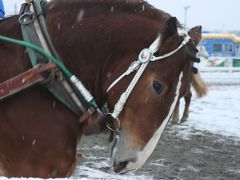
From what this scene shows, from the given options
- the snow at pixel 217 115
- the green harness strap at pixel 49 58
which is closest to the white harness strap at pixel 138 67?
the green harness strap at pixel 49 58

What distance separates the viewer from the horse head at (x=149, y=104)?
2131mm

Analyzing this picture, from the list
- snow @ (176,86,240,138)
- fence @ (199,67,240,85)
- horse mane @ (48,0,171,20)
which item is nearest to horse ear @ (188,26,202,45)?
horse mane @ (48,0,171,20)

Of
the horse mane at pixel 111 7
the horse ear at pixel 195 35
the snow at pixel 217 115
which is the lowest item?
the snow at pixel 217 115

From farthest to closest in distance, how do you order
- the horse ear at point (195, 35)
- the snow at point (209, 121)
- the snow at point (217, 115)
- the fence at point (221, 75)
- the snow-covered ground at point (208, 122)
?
the fence at point (221, 75) → the snow at point (217, 115) → the snow-covered ground at point (208, 122) → the snow at point (209, 121) → the horse ear at point (195, 35)

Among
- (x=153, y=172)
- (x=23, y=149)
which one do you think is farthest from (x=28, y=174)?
(x=153, y=172)

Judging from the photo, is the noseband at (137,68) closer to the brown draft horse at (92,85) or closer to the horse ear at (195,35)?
the brown draft horse at (92,85)

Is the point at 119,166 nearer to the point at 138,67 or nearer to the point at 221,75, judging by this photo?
the point at 138,67

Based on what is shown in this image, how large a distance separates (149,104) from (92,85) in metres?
0.35

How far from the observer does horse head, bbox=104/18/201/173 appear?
2.13m

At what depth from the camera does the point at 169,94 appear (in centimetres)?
218

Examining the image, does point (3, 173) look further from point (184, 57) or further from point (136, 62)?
point (184, 57)

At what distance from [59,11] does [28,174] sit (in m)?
0.94

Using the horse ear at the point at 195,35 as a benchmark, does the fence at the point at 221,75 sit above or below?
below

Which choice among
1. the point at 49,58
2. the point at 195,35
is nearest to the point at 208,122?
the point at 195,35
